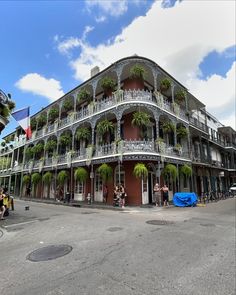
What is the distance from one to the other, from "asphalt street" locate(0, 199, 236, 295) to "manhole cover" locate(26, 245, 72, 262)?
0.08 m

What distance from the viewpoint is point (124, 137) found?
17922 millimetres

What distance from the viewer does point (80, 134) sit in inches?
757

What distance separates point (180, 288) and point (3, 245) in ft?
18.9

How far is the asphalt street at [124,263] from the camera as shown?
374 cm

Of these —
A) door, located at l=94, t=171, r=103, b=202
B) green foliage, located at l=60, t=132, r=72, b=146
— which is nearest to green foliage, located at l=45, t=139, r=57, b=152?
green foliage, located at l=60, t=132, r=72, b=146

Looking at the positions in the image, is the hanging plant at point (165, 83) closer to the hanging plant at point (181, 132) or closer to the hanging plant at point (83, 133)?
the hanging plant at point (181, 132)

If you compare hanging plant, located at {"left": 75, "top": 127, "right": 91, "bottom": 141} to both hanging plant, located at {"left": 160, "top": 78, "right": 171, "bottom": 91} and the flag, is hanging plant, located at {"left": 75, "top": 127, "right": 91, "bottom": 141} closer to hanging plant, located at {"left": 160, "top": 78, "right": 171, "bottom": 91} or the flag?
the flag

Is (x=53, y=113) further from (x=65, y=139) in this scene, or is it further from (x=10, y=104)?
(x=10, y=104)

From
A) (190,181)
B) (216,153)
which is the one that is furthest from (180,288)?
(216,153)

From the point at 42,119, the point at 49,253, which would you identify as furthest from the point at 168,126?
the point at 42,119

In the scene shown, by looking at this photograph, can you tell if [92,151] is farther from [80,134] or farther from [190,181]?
[190,181]

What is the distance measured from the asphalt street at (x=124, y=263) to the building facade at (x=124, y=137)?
7.31m

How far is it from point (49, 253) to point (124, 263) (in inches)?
84.4

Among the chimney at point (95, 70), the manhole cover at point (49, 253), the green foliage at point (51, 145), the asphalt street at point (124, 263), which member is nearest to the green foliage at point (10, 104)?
the asphalt street at point (124, 263)
